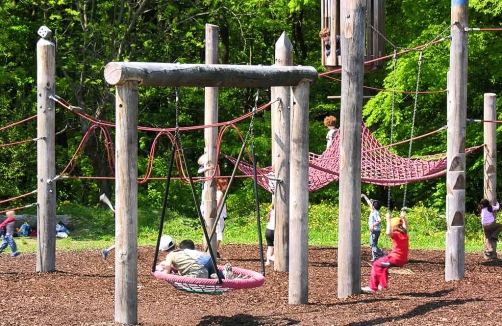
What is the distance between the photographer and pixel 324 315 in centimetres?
934

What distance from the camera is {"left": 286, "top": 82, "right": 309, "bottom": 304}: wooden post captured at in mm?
9992

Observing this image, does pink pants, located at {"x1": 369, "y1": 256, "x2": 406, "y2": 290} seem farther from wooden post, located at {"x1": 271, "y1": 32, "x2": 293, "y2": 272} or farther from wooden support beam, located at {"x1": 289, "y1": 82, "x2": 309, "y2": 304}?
wooden post, located at {"x1": 271, "y1": 32, "x2": 293, "y2": 272}

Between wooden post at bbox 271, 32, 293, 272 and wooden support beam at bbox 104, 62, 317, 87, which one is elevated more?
wooden support beam at bbox 104, 62, 317, 87

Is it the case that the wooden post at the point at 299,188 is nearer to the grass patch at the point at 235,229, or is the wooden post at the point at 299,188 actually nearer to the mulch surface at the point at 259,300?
the mulch surface at the point at 259,300

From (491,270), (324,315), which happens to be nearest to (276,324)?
(324,315)

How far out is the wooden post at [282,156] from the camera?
1159 cm

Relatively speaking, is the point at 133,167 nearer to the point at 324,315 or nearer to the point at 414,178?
the point at 324,315

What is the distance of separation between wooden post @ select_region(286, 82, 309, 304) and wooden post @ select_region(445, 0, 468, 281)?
2.45 meters

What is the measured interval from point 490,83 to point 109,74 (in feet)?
51.3

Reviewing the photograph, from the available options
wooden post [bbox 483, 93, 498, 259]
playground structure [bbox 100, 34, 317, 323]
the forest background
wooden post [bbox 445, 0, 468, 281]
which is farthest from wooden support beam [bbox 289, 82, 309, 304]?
the forest background

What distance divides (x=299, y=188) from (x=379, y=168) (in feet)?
15.0

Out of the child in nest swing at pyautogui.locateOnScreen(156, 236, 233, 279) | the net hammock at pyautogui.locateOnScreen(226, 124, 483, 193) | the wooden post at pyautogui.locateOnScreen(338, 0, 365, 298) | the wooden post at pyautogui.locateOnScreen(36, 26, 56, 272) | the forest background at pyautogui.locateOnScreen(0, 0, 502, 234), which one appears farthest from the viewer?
the forest background at pyautogui.locateOnScreen(0, 0, 502, 234)

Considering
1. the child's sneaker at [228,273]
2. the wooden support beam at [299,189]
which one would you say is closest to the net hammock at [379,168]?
the wooden support beam at [299,189]

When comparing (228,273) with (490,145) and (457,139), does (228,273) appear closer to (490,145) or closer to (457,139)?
(457,139)
